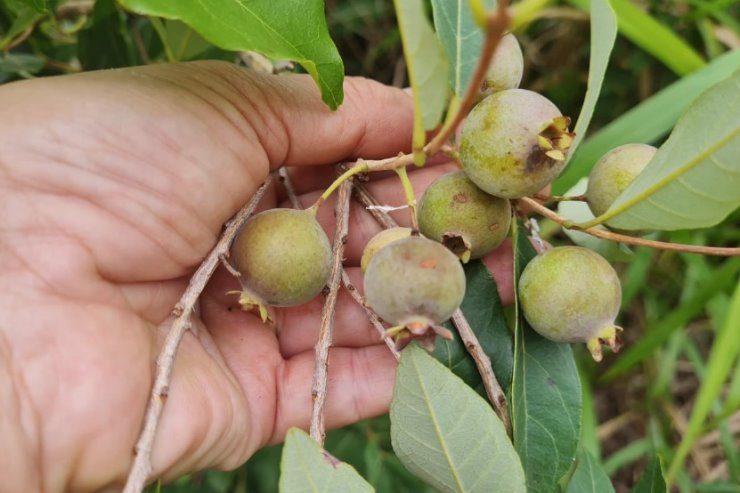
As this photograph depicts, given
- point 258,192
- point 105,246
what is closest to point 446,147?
point 258,192

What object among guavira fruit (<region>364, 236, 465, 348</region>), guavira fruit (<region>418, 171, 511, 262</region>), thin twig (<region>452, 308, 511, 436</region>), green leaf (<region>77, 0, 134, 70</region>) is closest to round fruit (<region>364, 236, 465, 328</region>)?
guavira fruit (<region>364, 236, 465, 348</region>)

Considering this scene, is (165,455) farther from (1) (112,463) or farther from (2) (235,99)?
(2) (235,99)

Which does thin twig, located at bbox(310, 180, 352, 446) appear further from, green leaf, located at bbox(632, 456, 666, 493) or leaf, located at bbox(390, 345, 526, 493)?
green leaf, located at bbox(632, 456, 666, 493)

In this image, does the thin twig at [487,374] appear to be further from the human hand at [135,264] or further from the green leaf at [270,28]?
the green leaf at [270,28]

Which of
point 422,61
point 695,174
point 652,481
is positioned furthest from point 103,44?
point 652,481

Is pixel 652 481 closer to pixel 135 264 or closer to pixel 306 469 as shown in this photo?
pixel 306 469
